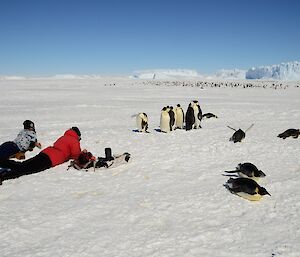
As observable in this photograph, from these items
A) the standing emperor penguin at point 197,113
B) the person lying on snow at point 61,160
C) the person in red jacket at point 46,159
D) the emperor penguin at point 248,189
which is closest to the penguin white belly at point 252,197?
the emperor penguin at point 248,189

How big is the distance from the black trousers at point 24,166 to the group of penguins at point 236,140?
362cm

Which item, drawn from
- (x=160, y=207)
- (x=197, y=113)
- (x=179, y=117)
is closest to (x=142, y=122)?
(x=179, y=117)

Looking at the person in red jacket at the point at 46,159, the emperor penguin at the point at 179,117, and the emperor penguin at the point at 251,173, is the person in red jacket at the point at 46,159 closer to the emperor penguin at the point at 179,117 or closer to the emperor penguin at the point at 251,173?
the emperor penguin at the point at 251,173

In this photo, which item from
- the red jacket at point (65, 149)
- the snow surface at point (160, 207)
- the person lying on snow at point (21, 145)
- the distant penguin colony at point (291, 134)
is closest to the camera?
the snow surface at point (160, 207)

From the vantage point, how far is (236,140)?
9609mm

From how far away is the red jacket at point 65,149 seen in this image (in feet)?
25.1

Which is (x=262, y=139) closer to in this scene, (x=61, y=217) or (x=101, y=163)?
(x=101, y=163)

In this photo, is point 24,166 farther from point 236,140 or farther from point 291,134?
point 291,134

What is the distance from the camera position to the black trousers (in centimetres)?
688

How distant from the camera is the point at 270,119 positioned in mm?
14125

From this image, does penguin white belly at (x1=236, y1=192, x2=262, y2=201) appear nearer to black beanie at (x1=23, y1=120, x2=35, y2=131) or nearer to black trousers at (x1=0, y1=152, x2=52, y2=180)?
black trousers at (x1=0, y1=152, x2=52, y2=180)

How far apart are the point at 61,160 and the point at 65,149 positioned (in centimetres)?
25

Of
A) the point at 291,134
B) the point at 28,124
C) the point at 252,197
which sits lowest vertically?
the point at 252,197

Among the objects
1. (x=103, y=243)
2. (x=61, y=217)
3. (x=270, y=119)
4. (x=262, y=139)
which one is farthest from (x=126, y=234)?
(x=270, y=119)
